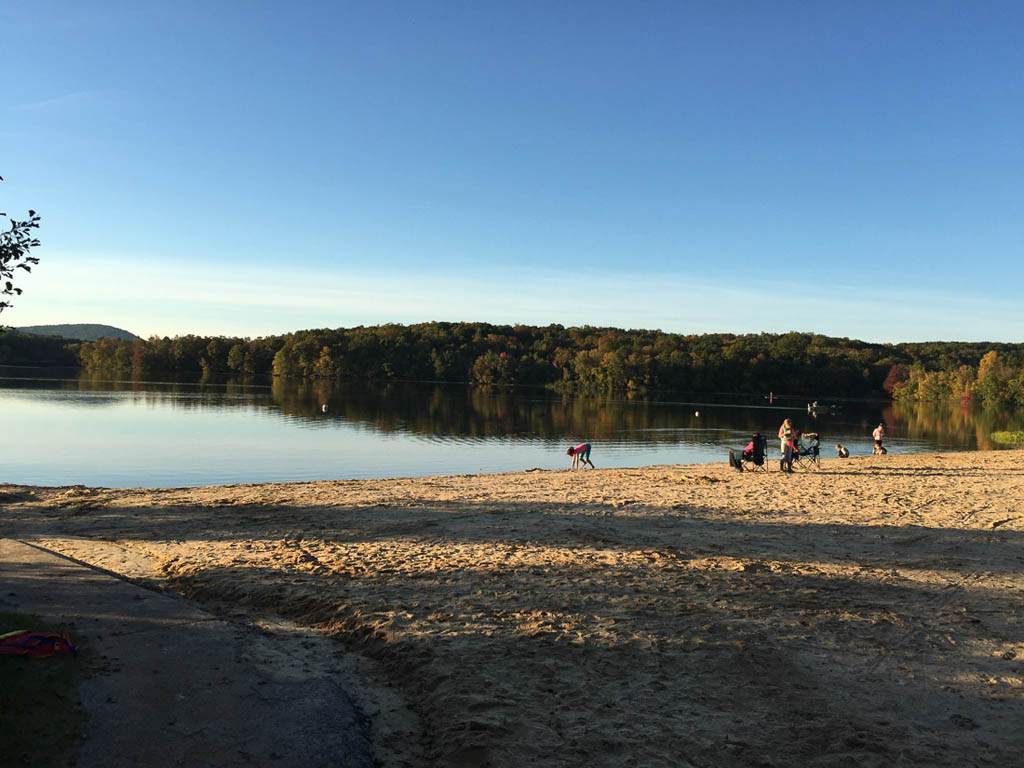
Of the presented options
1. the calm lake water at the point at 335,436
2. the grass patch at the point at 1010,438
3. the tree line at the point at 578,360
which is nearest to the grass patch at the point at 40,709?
the calm lake water at the point at 335,436

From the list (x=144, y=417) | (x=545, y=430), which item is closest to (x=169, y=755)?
(x=545, y=430)

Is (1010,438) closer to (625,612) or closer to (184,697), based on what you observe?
(625,612)

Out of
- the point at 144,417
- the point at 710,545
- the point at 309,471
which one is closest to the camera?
the point at 710,545

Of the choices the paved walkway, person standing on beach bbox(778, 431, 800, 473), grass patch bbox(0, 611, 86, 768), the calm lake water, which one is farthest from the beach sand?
the calm lake water

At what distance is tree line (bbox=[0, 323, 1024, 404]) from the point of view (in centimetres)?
13000

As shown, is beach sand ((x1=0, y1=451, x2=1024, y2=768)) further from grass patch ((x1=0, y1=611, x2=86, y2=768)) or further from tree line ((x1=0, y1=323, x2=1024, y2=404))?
tree line ((x1=0, y1=323, x2=1024, y2=404))

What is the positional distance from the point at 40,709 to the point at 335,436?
123 feet

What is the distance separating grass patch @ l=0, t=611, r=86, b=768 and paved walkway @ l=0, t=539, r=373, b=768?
11 cm

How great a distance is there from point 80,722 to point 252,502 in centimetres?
1115

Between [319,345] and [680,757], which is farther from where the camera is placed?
[319,345]

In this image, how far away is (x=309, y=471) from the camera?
2833 centimetres

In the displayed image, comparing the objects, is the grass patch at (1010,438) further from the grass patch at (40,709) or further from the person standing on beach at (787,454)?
the grass patch at (40,709)

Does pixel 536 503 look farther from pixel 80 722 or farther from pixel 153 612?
pixel 80 722

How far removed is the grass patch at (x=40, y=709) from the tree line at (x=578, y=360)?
11260cm
